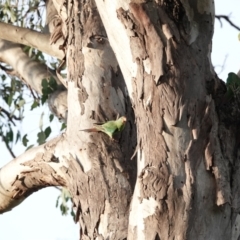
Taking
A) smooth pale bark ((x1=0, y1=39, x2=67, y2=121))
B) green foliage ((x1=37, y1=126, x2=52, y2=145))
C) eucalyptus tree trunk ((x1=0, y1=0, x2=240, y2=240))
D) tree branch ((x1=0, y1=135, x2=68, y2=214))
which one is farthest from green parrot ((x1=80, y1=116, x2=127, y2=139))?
green foliage ((x1=37, y1=126, x2=52, y2=145))

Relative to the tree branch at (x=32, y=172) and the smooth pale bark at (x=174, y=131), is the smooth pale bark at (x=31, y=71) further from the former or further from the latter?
the smooth pale bark at (x=174, y=131)

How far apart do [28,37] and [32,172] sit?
0.72 meters

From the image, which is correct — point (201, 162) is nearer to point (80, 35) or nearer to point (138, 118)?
point (138, 118)

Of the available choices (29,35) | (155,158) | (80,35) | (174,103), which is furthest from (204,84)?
(29,35)

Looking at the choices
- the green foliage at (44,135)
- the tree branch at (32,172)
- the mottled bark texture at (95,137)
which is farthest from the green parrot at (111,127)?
the green foliage at (44,135)

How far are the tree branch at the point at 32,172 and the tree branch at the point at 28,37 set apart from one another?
472 millimetres

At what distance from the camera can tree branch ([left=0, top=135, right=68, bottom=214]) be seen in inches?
72.4

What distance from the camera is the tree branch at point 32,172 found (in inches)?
72.4

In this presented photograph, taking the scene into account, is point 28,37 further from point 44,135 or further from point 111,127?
point 111,127

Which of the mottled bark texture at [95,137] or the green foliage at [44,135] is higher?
the green foliage at [44,135]

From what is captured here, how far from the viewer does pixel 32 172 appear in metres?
1.95

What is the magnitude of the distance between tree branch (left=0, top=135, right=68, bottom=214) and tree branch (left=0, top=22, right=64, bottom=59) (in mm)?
472

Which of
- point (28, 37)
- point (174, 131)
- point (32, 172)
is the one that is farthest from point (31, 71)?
point (174, 131)

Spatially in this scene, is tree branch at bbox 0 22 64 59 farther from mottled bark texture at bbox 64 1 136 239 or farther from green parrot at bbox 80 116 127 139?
green parrot at bbox 80 116 127 139
